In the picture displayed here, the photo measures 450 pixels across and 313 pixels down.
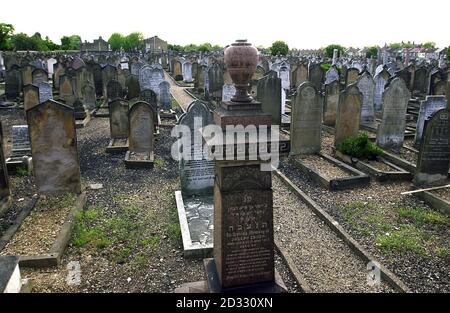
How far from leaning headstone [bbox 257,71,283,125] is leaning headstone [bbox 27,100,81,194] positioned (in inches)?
256

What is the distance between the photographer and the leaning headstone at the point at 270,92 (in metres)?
12.1

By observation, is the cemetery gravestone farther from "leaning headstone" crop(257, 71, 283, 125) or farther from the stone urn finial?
the stone urn finial

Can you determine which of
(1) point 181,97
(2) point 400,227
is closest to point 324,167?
(2) point 400,227

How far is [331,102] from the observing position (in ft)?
45.2

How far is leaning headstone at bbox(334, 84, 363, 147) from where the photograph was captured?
10.5 meters

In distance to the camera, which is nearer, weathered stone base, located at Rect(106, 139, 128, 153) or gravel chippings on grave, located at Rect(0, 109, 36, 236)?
gravel chippings on grave, located at Rect(0, 109, 36, 236)

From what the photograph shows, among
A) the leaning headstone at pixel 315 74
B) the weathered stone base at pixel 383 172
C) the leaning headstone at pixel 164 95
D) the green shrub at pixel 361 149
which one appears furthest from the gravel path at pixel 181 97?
the weathered stone base at pixel 383 172

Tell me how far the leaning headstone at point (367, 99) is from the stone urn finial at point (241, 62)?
35.1 feet

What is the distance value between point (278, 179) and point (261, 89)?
4.07m

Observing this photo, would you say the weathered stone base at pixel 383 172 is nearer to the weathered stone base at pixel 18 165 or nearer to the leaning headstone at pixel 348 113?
the leaning headstone at pixel 348 113

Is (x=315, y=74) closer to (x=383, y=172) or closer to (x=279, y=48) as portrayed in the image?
(x=383, y=172)

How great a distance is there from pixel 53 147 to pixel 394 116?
9046 mm

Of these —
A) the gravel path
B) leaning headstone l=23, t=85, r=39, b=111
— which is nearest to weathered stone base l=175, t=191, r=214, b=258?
leaning headstone l=23, t=85, r=39, b=111
